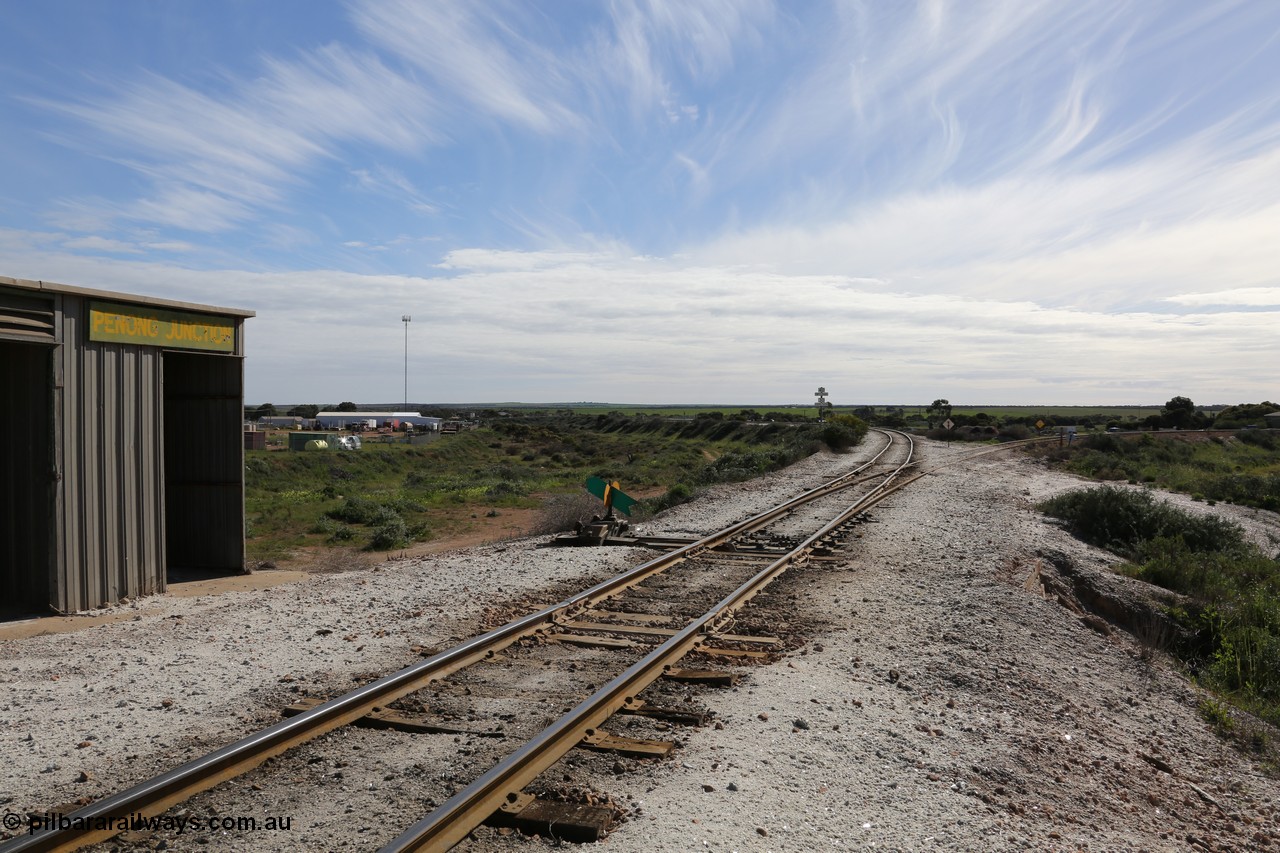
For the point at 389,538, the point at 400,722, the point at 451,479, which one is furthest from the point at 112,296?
the point at 451,479

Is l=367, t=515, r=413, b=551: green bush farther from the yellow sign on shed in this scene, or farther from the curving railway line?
the curving railway line

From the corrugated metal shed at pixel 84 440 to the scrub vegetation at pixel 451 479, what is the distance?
28.0 feet

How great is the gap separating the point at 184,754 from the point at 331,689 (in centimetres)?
151

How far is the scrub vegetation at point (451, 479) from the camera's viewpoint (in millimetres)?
24688

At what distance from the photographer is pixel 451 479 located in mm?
43062

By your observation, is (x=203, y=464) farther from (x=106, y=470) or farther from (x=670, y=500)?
(x=670, y=500)

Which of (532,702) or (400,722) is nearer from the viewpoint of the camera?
(400,722)

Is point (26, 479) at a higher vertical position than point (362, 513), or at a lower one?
higher

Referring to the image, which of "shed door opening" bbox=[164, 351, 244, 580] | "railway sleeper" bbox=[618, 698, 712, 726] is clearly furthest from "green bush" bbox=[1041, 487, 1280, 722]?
"shed door opening" bbox=[164, 351, 244, 580]

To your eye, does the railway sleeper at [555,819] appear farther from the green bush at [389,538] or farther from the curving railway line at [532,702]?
the green bush at [389,538]

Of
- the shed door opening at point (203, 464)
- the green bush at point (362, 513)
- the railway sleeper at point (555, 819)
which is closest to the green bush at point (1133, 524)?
the railway sleeper at point (555, 819)

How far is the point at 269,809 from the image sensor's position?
16.5 ft

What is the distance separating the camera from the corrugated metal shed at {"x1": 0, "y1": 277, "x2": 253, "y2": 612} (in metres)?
10.2

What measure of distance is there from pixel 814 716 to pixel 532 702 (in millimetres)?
2188
